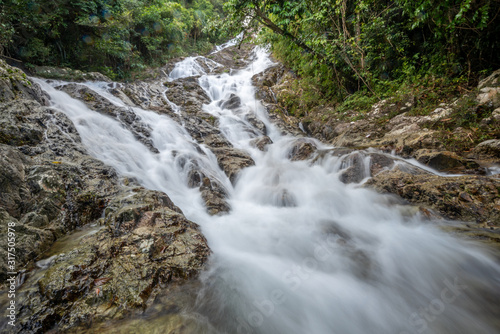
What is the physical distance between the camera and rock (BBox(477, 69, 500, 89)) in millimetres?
4594

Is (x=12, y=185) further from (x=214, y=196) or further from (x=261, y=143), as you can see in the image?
(x=261, y=143)

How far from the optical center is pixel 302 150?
22.0 feet

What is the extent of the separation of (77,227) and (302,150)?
18.9 feet

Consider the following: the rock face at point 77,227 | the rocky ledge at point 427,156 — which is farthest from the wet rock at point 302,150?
the rock face at point 77,227

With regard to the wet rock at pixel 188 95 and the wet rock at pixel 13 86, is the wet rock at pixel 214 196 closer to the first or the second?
the wet rock at pixel 13 86

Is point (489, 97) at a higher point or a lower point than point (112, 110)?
lower

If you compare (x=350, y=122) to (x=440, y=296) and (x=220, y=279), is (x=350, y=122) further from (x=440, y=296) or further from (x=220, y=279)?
(x=220, y=279)

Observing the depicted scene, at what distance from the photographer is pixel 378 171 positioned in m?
4.53

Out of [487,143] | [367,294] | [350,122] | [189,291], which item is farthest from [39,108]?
[487,143]

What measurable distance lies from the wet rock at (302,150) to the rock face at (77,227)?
177 inches

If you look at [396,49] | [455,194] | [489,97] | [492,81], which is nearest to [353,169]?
[455,194]

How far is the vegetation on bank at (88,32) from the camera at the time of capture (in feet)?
23.5

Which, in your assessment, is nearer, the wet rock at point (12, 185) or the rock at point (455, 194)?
the wet rock at point (12, 185)

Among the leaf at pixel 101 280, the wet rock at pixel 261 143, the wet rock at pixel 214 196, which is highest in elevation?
the wet rock at pixel 261 143
